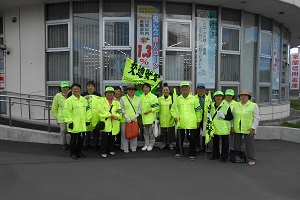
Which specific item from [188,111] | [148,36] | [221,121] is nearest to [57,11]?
[148,36]

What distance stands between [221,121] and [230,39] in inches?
198

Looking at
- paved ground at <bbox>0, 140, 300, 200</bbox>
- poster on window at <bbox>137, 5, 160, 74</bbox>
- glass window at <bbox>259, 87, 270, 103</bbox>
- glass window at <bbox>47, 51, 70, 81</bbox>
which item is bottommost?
paved ground at <bbox>0, 140, 300, 200</bbox>

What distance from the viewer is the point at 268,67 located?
35.2ft

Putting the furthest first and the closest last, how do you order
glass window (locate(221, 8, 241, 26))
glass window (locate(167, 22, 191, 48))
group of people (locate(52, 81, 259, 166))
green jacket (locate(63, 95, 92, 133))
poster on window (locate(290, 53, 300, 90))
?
poster on window (locate(290, 53, 300, 90)), glass window (locate(221, 8, 241, 26)), glass window (locate(167, 22, 191, 48)), group of people (locate(52, 81, 259, 166)), green jacket (locate(63, 95, 92, 133))

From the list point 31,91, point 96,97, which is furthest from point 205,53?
point 31,91

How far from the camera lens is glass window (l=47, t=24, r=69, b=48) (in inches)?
351

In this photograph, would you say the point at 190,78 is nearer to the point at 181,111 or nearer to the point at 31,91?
the point at 181,111

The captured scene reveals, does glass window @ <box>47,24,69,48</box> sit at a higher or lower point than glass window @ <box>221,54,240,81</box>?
higher

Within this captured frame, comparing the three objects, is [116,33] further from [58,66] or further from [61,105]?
[61,105]

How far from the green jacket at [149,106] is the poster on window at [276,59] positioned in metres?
7.08

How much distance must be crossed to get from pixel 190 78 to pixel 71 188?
19.6 feet

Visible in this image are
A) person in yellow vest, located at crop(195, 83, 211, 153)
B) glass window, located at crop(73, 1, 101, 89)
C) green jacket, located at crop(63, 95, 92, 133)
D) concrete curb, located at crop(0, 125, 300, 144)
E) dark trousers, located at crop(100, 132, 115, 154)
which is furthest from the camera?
glass window, located at crop(73, 1, 101, 89)

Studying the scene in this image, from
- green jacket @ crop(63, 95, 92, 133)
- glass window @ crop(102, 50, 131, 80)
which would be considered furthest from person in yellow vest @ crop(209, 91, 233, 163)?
glass window @ crop(102, 50, 131, 80)

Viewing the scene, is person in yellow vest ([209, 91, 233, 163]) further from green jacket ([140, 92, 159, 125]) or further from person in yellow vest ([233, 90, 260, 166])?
green jacket ([140, 92, 159, 125])
